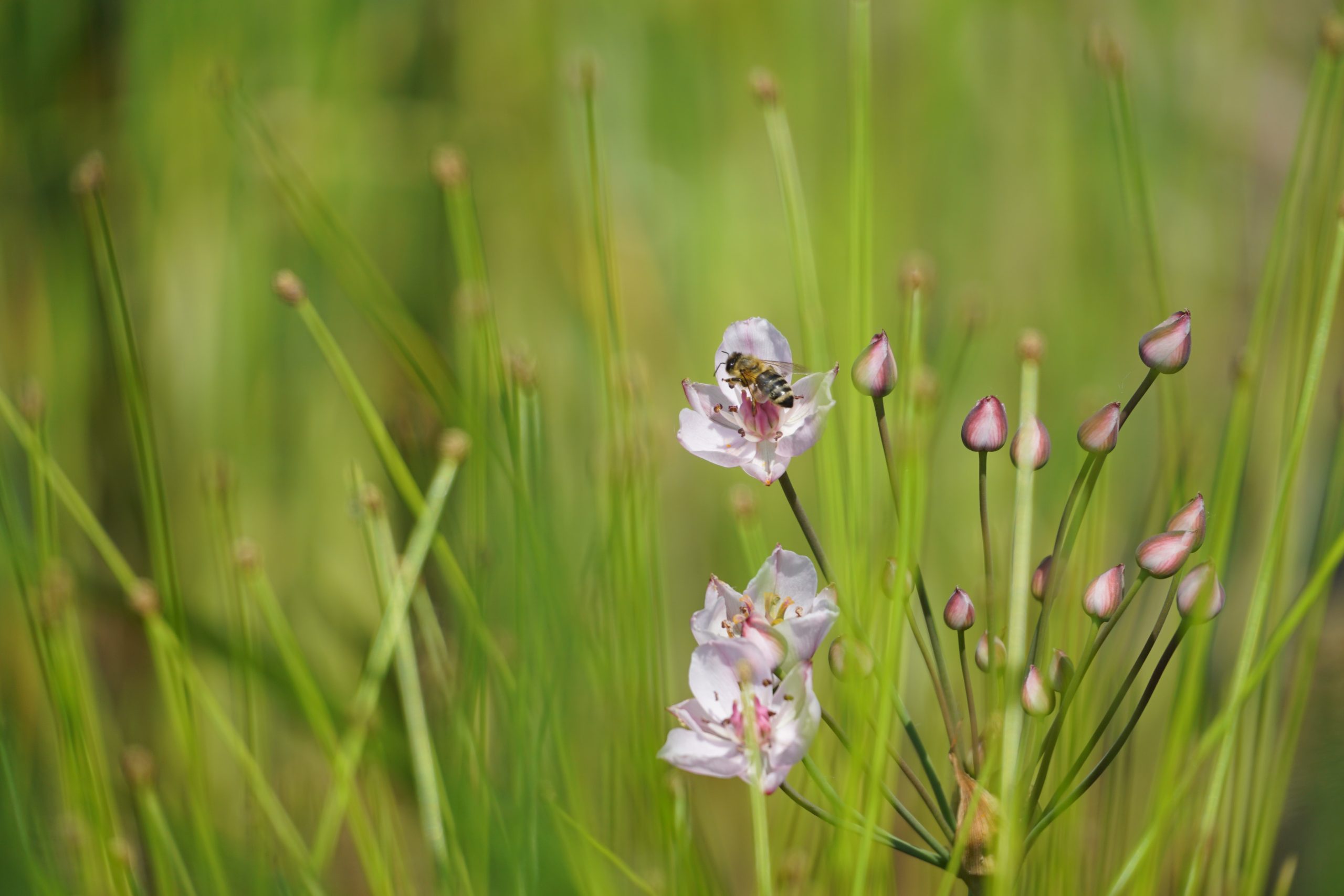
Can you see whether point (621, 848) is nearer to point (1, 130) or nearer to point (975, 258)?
point (975, 258)

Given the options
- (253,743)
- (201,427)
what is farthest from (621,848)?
(201,427)

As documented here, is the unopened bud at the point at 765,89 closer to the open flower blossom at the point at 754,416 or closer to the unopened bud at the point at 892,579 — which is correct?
the open flower blossom at the point at 754,416

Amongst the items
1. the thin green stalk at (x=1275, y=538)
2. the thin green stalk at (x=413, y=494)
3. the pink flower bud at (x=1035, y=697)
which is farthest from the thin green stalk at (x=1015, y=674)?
the thin green stalk at (x=413, y=494)

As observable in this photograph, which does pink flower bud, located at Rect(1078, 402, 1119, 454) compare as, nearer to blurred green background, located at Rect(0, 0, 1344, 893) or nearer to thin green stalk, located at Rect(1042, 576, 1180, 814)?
thin green stalk, located at Rect(1042, 576, 1180, 814)

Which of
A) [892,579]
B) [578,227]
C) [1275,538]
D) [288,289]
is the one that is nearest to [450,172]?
[288,289]

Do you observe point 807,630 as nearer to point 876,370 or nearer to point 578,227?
point 876,370

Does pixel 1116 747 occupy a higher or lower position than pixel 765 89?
lower
